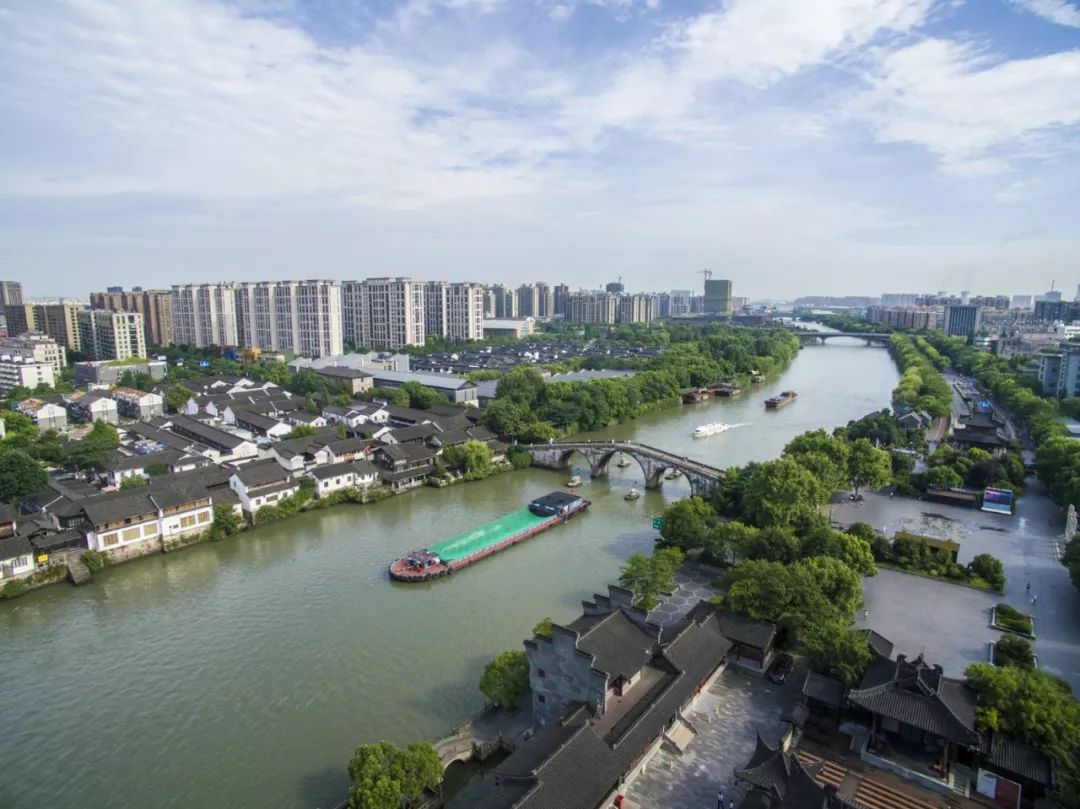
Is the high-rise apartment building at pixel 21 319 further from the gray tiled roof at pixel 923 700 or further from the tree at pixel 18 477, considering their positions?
the gray tiled roof at pixel 923 700

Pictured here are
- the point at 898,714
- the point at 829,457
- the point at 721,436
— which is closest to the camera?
the point at 898,714

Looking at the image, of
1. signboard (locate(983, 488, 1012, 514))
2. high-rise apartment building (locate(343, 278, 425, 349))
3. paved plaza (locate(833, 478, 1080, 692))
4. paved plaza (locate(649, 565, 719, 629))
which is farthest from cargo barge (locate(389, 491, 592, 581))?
high-rise apartment building (locate(343, 278, 425, 349))

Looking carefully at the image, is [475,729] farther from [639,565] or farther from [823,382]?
[823,382]

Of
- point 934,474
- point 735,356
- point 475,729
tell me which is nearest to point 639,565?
point 475,729

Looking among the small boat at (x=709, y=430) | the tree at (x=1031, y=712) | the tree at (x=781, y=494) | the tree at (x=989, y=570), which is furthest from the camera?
the small boat at (x=709, y=430)

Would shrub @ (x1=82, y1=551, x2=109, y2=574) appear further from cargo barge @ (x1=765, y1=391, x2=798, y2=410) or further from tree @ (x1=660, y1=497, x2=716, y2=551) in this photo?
cargo barge @ (x1=765, y1=391, x2=798, y2=410)

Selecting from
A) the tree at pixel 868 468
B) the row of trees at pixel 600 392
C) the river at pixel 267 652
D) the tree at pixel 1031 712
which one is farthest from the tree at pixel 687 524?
the row of trees at pixel 600 392
